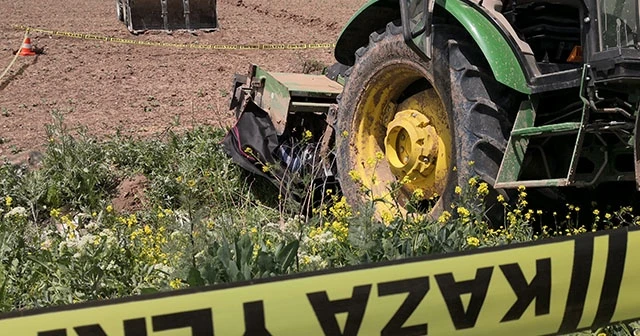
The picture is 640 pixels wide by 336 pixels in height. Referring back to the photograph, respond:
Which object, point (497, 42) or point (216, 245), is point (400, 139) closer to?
point (497, 42)

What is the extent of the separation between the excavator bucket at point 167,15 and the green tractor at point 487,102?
859 cm

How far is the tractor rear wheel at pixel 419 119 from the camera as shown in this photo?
3.74 m

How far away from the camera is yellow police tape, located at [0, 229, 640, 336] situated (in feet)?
5.34

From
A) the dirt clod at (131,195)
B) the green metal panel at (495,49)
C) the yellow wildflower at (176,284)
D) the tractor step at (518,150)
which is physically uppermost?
the green metal panel at (495,49)

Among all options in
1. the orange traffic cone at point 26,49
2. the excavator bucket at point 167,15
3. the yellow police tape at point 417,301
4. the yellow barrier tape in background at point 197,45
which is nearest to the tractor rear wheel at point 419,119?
the yellow police tape at point 417,301

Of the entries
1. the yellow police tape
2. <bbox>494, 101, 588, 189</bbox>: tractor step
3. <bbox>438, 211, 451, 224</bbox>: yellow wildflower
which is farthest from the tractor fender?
the yellow police tape

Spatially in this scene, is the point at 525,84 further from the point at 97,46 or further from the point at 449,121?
the point at 97,46

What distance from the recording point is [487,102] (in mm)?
3729

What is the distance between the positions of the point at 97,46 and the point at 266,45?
2.80 m

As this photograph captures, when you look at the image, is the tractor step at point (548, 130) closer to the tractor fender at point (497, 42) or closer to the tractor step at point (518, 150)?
the tractor step at point (518, 150)

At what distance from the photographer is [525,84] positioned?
360 cm

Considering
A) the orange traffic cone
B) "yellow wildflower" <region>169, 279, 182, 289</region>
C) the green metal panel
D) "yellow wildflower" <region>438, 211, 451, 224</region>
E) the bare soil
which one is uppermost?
the green metal panel

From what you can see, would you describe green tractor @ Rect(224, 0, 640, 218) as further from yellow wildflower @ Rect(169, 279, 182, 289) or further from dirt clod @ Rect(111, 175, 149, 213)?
dirt clod @ Rect(111, 175, 149, 213)

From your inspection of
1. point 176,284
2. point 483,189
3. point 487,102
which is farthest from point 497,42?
point 176,284
